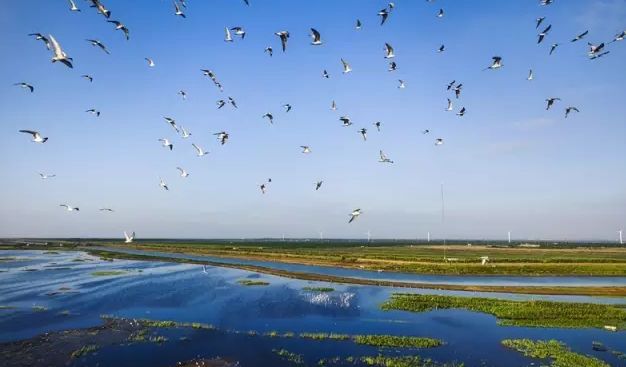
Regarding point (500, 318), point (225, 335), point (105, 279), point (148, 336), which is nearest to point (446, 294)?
point (500, 318)

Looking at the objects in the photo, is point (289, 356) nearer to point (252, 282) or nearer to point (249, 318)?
point (249, 318)

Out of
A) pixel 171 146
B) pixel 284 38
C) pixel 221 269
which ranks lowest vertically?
pixel 221 269

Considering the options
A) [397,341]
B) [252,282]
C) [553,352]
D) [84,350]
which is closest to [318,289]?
[252,282]

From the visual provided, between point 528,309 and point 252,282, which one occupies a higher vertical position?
point 528,309

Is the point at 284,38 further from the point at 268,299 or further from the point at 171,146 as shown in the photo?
the point at 268,299

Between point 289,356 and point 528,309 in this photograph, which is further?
point 528,309

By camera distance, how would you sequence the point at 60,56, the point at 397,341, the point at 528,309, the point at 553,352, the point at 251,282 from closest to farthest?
the point at 60,56 → the point at 553,352 → the point at 397,341 → the point at 528,309 → the point at 251,282

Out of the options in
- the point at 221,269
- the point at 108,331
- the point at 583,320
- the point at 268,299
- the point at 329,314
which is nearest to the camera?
the point at 108,331
